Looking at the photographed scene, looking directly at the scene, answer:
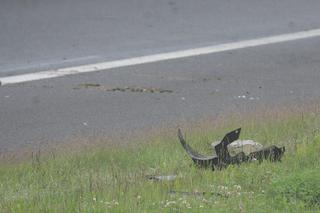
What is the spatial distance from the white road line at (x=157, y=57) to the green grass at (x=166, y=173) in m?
2.36

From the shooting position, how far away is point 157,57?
9.69 m

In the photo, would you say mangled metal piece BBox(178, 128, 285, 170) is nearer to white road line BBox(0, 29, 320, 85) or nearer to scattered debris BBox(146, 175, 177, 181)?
scattered debris BBox(146, 175, 177, 181)

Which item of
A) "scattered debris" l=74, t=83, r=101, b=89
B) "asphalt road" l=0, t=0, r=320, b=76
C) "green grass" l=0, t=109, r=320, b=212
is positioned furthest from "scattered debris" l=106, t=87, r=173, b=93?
"green grass" l=0, t=109, r=320, b=212

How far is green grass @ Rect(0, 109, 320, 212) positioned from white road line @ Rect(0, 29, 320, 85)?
2364 mm

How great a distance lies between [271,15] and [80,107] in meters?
5.07

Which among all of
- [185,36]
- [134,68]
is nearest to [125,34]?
[185,36]

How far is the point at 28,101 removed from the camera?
7965 mm

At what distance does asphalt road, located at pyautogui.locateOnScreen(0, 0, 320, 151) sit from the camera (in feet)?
24.9

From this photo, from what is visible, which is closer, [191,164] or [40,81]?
[191,164]

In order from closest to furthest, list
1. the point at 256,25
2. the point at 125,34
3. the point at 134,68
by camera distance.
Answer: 1. the point at 134,68
2. the point at 125,34
3. the point at 256,25

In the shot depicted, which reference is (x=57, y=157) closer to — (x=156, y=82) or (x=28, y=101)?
(x=28, y=101)

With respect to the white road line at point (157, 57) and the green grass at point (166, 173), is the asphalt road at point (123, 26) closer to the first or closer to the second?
the white road line at point (157, 57)

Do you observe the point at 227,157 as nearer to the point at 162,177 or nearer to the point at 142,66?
the point at 162,177

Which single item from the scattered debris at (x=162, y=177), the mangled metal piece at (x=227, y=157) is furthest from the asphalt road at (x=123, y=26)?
the scattered debris at (x=162, y=177)
